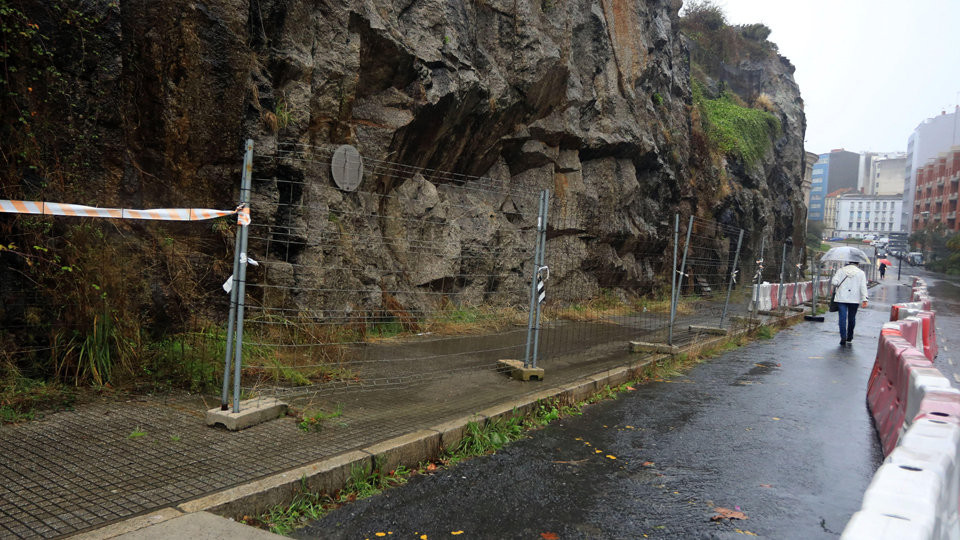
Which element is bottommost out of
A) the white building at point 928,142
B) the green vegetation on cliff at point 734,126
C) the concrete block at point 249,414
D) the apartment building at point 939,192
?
the concrete block at point 249,414

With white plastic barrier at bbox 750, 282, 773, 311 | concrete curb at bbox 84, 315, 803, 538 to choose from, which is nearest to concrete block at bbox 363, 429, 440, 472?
concrete curb at bbox 84, 315, 803, 538

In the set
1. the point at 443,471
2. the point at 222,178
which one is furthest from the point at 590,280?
the point at 443,471

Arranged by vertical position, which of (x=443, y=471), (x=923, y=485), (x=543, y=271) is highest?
(x=543, y=271)

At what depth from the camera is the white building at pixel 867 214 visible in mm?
121438

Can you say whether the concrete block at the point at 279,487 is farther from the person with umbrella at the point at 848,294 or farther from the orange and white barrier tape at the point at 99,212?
the person with umbrella at the point at 848,294

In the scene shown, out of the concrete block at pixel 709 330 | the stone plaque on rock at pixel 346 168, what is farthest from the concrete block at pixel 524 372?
the concrete block at pixel 709 330

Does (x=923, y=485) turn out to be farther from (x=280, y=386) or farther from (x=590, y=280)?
(x=590, y=280)

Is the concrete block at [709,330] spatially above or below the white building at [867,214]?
below

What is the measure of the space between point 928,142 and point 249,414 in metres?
117

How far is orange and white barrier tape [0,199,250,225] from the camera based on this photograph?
425 centimetres

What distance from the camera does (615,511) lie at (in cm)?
386

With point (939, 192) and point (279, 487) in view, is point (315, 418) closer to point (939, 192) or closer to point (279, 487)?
point (279, 487)

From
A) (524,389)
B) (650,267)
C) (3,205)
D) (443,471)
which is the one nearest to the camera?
(3,205)

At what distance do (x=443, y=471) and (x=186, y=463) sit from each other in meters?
1.77
